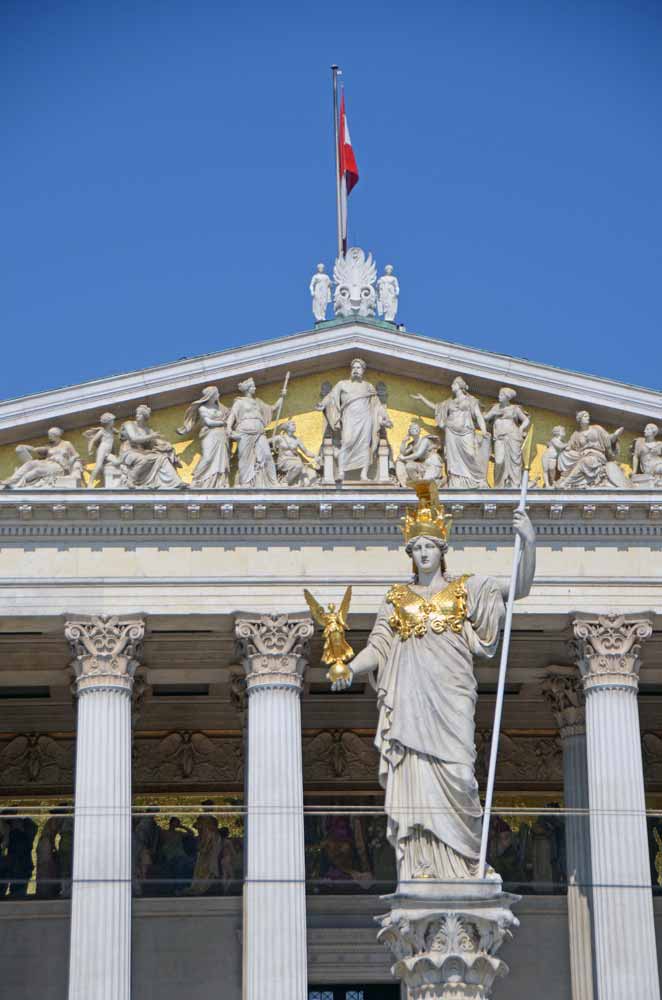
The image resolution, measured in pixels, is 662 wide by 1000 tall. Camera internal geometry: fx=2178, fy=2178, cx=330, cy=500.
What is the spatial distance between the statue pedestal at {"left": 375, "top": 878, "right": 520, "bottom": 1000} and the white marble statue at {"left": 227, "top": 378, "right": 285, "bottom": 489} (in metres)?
19.7

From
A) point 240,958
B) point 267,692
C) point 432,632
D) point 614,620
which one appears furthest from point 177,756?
point 432,632

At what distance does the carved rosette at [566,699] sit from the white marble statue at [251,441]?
19.5ft

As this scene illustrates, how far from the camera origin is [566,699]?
3600cm

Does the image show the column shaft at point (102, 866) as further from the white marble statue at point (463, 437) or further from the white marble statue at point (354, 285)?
the white marble statue at point (354, 285)

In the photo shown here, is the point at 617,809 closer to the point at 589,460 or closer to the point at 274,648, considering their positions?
the point at 589,460

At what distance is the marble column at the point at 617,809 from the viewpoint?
105ft

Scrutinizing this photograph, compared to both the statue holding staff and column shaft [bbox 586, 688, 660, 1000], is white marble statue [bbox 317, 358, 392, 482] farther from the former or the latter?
column shaft [bbox 586, 688, 660, 1000]

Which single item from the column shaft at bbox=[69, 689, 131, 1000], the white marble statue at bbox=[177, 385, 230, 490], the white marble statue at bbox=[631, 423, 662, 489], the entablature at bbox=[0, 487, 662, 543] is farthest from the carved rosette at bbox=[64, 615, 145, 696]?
the white marble statue at bbox=[631, 423, 662, 489]

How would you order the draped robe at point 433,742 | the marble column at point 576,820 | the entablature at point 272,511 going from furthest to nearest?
1. the marble column at point 576,820
2. the entablature at point 272,511
3. the draped robe at point 433,742

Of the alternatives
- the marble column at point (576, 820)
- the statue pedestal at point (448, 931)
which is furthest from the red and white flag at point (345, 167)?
the statue pedestal at point (448, 931)

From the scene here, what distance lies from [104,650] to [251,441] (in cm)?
405

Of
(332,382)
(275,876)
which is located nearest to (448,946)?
(275,876)

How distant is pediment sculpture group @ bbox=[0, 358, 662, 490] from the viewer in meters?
34.0

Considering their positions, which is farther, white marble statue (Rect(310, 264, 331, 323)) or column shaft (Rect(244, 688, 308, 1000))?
white marble statue (Rect(310, 264, 331, 323))
